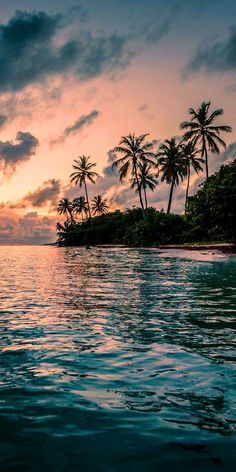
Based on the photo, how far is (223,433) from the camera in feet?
11.0

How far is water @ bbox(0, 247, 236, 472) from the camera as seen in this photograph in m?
3.07


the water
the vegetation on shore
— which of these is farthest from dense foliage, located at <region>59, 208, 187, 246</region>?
the water

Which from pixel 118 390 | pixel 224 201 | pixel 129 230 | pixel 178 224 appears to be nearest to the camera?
pixel 118 390

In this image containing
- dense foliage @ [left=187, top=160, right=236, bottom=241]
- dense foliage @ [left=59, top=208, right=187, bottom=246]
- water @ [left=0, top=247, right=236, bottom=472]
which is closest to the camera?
water @ [left=0, top=247, right=236, bottom=472]

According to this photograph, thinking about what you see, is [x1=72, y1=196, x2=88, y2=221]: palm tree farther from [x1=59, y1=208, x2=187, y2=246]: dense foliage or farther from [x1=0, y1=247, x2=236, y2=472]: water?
[x1=0, y1=247, x2=236, y2=472]: water

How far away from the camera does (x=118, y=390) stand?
14.5 ft

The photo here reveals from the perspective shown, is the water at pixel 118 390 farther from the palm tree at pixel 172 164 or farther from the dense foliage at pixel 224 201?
the palm tree at pixel 172 164

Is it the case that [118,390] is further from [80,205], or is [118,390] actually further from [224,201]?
[80,205]

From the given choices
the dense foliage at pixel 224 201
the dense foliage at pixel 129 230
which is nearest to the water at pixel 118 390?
the dense foliage at pixel 224 201

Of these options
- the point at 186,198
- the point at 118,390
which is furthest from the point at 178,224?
the point at 118,390

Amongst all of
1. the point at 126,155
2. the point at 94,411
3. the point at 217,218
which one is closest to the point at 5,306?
the point at 94,411

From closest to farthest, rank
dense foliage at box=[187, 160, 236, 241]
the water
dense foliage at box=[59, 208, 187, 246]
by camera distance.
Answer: the water < dense foliage at box=[187, 160, 236, 241] < dense foliage at box=[59, 208, 187, 246]

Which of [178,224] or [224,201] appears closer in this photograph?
[224,201]

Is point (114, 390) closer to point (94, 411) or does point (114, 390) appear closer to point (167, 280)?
point (94, 411)
